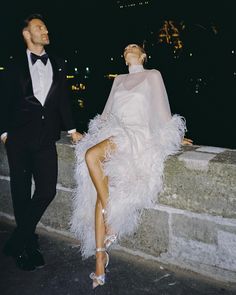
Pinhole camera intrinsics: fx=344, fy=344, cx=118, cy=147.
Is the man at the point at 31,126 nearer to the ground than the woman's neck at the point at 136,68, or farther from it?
nearer to the ground

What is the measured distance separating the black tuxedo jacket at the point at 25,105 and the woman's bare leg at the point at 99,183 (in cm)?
59

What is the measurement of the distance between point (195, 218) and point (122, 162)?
2.57 ft

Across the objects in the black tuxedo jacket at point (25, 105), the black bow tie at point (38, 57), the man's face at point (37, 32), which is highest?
the man's face at point (37, 32)

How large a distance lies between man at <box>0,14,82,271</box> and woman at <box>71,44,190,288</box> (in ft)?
1.09

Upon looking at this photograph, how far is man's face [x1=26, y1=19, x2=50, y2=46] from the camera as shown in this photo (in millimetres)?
3238

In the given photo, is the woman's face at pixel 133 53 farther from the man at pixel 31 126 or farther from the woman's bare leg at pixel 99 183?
the woman's bare leg at pixel 99 183

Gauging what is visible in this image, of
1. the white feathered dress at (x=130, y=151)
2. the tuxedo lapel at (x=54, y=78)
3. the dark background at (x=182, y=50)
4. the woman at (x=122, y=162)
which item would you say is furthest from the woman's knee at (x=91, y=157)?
the dark background at (x=182, y=50)

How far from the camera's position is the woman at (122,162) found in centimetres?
304

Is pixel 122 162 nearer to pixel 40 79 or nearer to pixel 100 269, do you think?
pixel 100 269

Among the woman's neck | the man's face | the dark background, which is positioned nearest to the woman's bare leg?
the woman's neck

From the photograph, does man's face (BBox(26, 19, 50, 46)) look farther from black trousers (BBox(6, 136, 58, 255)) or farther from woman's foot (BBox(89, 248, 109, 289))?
woman's foot (BBox(89, 248, 109, 289))

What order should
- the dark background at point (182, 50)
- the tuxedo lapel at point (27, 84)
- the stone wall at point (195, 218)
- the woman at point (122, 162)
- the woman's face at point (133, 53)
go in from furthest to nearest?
the dark background at point (182, 50)
the woman's face at point (133, 53)
the tuxedo lapel at point (27, 84)
the woman at point (122, 162)
the stone wall at point (195, 218)

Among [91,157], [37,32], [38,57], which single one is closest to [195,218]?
[91,157]

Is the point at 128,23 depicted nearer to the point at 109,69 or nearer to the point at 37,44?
the point at 109,69
